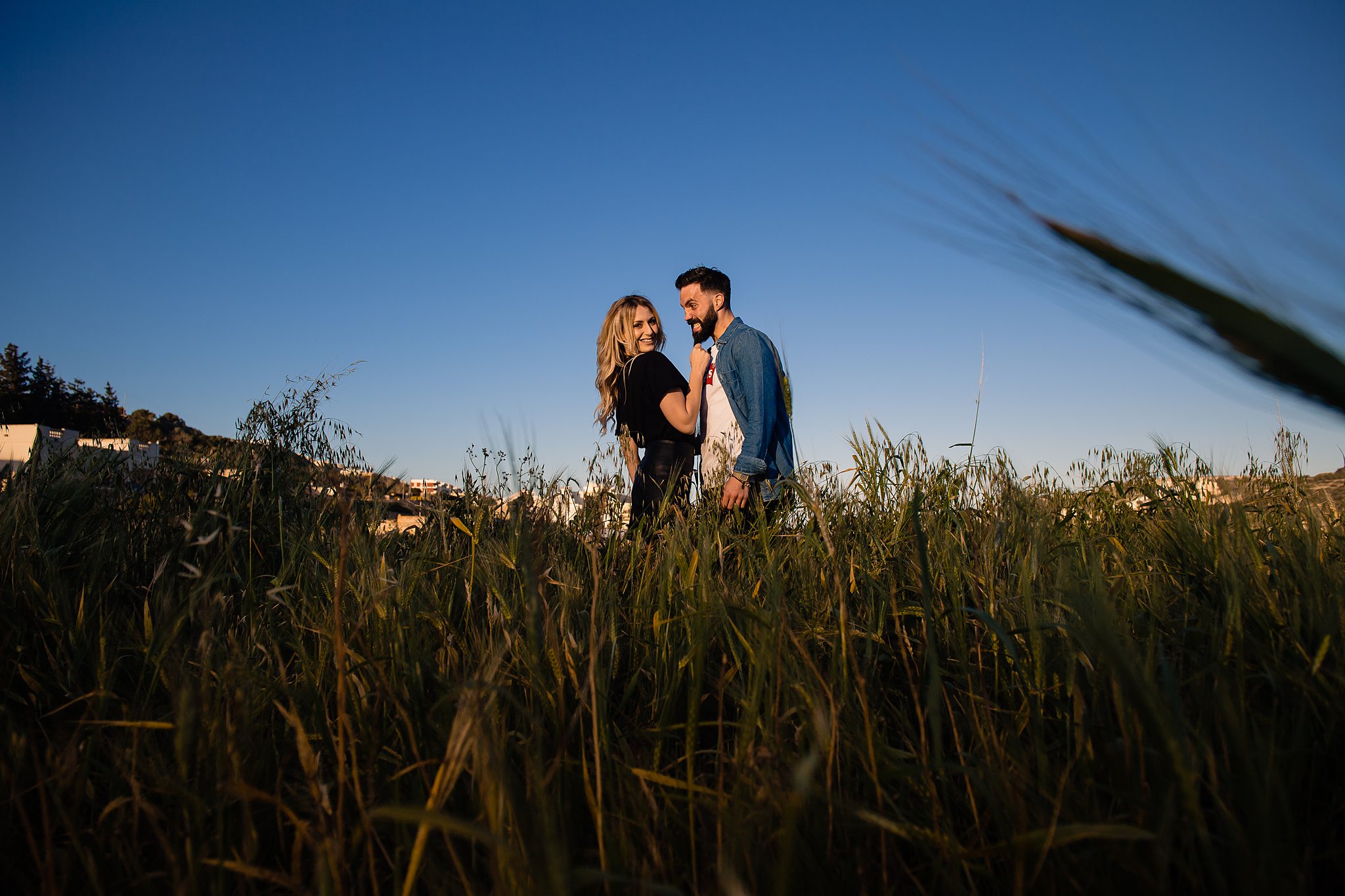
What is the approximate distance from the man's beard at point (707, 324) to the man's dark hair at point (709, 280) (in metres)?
0.09

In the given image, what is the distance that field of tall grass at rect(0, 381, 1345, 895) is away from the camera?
2.92 ft

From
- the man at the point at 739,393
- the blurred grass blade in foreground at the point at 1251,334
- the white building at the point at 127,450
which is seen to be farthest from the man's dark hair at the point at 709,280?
the blurred grass blade in foreground at the point at 1251,334

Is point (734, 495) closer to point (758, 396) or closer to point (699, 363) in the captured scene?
point (758, 396)

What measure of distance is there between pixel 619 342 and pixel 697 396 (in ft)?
2.66

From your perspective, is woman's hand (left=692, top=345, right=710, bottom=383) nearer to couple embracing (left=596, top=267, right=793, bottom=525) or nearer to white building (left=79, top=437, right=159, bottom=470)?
couple embracing (left=596, top=267, right=793, bottom=525)

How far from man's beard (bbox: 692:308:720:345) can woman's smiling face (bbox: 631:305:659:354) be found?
29 cm

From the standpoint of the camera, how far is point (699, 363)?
14.2 feet

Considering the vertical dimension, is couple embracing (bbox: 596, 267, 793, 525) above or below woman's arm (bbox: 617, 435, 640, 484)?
above

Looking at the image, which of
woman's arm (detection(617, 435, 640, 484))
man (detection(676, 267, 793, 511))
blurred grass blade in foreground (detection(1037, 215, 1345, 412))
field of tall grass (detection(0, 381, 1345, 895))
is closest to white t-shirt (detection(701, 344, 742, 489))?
man (detection(676, 267, 793, 511))

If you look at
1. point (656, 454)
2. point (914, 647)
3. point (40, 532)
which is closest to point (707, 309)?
point (656, 454)

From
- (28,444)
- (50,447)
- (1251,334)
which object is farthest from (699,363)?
(1251,334)

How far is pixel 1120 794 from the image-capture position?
94cm

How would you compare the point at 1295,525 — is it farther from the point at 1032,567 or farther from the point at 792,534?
the point at 792,534

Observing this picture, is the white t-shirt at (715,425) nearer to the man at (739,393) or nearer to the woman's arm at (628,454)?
the man at (739,393)
